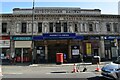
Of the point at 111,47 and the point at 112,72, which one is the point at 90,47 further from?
the point at 112,72

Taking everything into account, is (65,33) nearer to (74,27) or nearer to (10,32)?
(74,27)

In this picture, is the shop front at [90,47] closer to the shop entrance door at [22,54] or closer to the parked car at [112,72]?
the shop entrance door at [22,54]

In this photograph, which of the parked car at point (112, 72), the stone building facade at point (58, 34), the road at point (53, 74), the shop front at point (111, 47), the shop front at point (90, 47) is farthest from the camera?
the shop front at point (111, 47)

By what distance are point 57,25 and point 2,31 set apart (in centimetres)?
857

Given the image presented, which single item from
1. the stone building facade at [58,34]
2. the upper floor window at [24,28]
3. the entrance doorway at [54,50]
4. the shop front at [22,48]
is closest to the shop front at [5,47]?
the stone building facade at [58,34]

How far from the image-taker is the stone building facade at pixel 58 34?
1319 inches

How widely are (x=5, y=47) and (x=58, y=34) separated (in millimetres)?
8306

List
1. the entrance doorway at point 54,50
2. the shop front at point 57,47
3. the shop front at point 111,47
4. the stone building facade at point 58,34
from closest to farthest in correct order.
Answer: the shop front at point 57,47
the stone building facade at point 58,34
the entrance doorway at point 54,50
the shop front at point 111,47

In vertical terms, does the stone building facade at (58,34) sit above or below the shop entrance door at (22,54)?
above

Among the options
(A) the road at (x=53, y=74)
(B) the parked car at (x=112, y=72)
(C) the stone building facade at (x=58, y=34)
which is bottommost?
(A) the road at (x=53, y=74)

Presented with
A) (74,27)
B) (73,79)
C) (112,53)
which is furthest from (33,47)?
(73,79)

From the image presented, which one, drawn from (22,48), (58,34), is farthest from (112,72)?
(22,48)

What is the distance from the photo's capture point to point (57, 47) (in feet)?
112

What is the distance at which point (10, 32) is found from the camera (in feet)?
111
